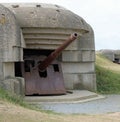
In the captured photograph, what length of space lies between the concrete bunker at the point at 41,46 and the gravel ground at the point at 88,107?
1.24 m

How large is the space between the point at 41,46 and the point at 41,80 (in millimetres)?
1240

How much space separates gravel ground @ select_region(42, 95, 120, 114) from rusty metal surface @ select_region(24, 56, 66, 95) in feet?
4.70

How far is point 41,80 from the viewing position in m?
14.4

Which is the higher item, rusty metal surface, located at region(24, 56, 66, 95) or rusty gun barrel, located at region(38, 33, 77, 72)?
rusty gun barrel, located at region(38, 33, 77, 72)

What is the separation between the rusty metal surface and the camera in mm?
14133

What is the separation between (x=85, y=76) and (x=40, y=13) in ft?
9.63

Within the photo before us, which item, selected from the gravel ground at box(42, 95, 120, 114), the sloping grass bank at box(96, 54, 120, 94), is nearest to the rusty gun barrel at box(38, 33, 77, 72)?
the gravel ground at box(42, 95, 120, 114)

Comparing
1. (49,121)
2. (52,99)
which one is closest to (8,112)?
(49,121)

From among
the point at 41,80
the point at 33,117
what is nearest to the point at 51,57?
the point at 41,80

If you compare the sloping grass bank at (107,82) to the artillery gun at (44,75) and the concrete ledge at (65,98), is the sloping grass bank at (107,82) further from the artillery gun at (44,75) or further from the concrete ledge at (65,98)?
the artillery gun at (44,75)

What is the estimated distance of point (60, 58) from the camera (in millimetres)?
16172

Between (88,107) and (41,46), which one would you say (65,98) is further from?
(41,46)

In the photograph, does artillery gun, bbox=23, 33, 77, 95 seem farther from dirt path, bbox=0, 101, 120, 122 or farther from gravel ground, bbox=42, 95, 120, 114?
dirt path, bbox=0, 101, 120, 122

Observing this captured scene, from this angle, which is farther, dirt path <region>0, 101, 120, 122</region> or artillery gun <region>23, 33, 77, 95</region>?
artillery gun <region>23, 33, 77, 95</region>
